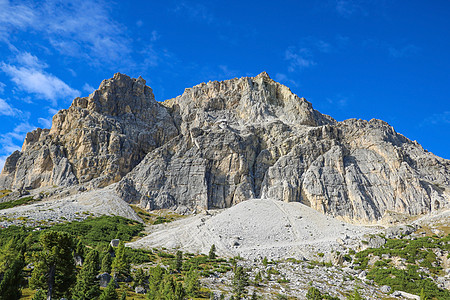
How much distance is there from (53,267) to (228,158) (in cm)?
10655

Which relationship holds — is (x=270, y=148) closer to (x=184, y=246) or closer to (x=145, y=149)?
(x=145, y=149)

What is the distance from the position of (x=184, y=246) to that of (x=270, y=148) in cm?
7684

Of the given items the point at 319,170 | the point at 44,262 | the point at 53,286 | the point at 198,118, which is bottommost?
the point at 53,286

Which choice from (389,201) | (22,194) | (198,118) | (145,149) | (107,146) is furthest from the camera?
(198,118)

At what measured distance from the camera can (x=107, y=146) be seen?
14588cm

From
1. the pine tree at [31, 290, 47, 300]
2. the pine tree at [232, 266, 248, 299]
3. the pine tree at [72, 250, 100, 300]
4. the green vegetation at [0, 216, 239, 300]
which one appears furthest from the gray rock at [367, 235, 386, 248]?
the pine tree at [31, 290, 47, 300]

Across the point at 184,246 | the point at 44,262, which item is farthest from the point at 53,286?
the point at 184,246

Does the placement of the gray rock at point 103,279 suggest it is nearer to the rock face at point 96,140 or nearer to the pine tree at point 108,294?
the pine tree at point 108,294

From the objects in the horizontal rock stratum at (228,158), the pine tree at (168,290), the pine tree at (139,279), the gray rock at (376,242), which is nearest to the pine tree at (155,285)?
the pine tree at (168,290)

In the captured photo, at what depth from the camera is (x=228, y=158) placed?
140750 mm

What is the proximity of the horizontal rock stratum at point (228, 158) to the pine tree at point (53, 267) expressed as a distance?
281 feet

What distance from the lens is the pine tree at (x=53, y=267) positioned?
35.7 meters

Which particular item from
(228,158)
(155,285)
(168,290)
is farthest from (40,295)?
(228,158)

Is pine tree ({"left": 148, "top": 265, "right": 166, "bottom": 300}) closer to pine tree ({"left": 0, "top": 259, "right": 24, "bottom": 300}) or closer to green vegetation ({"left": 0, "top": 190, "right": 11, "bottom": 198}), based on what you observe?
pine tree ({"left": 0, "top": 259, "right": 24, "bottom": 300})
